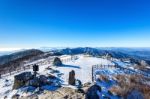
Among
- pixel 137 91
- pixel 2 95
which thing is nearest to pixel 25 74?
pixel 2 95

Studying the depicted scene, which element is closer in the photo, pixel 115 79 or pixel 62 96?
pixel 62 96

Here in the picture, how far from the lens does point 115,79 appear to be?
36.9 m

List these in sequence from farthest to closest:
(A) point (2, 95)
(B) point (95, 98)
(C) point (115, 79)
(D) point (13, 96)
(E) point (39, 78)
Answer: (C) point (115, 79)
(E) point (39, 78)
(A) point (2, 95)
(D) point (13, 96)
(B) point (95, 98)

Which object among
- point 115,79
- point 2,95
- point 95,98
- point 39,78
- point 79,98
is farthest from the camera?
point 115,79

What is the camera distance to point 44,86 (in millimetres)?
26750

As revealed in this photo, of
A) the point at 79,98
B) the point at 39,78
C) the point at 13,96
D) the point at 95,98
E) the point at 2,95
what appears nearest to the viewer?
the point at 79,98

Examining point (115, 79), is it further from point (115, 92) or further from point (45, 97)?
point (45, 97)

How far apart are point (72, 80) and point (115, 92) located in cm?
674

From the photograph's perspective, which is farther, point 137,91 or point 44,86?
point 137,91

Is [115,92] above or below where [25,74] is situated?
below

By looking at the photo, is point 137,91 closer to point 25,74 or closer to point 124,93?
point 124,93

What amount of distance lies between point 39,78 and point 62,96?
839 centimetres

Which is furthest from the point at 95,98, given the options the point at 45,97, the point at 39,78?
the point at 39,78

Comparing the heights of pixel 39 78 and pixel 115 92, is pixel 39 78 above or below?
above
